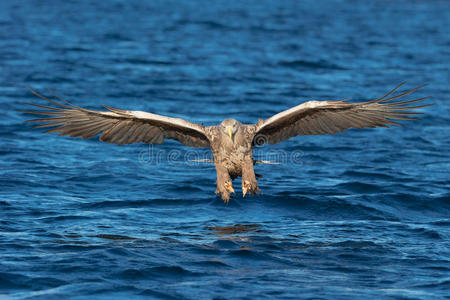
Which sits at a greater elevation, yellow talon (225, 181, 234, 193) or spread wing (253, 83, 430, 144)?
spread wing (253, 83, 430, 144)

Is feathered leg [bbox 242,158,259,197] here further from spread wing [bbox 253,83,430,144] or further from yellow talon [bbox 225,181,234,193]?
spread wing [bbox 253,83,430,144]

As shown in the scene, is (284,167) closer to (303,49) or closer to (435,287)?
(435,287)

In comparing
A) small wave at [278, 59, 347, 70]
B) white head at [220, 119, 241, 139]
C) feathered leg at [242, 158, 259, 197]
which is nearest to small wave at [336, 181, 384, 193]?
feathered leg at [242, 158, 259, 197]

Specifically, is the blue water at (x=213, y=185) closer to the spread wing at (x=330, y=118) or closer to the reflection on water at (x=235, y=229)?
the reflection on water at (x=235, y=229)

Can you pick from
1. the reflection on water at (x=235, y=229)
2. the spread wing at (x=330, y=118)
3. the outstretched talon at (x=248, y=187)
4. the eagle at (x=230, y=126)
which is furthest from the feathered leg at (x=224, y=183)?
the spread wing at (x=330, y=118)

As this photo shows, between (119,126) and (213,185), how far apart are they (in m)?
2.99

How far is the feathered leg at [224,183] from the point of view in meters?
10.5

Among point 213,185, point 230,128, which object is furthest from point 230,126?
point 213,185

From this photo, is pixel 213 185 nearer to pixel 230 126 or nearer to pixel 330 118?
pixel 230 126

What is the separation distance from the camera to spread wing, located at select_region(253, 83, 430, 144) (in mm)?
10180

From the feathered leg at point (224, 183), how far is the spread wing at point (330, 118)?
2.37 feet

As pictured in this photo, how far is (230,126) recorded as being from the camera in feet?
33.8

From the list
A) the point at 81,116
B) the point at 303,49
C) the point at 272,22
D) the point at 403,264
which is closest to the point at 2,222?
the point at 81,116

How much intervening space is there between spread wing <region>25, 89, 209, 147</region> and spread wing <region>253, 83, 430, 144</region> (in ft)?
3.72
